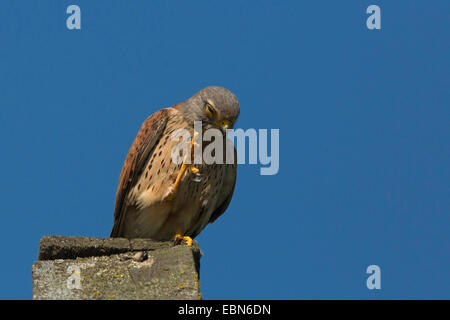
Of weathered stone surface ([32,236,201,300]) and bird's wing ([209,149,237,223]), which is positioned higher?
bird's wing ([209,149,237,223])

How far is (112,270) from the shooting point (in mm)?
5395

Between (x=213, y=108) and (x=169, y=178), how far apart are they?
0.72m

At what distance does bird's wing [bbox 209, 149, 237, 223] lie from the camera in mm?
7887

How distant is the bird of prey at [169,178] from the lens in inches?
285

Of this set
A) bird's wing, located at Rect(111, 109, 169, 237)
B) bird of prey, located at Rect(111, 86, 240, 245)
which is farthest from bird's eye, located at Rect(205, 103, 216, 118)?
bird's wing, located at Rect(111, 109, 169, 237)

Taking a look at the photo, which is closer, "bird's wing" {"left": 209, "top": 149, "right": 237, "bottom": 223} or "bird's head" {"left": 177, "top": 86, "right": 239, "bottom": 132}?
"bird's head" {"left": 177, "top": 86, "right": 239, "bottom": 132}

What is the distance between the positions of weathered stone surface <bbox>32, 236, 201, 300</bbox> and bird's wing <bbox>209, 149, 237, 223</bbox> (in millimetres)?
1958

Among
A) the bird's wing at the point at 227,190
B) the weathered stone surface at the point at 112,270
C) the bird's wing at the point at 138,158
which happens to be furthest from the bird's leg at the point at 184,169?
the weathered stone surface at the point at 112,270

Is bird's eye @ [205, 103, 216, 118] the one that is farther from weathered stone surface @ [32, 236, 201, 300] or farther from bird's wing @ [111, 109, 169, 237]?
weathered stone surface @ [32, 236, 201, 300]

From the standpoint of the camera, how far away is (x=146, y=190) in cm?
736
